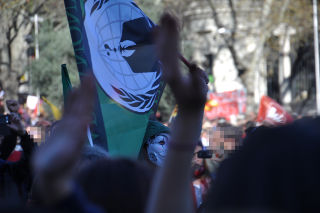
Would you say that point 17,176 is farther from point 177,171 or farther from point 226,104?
point 226,104

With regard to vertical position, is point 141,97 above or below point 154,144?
above

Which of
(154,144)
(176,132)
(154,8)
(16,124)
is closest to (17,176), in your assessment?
(16,124)

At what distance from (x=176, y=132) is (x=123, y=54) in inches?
94.7

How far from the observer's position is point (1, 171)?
4.58m

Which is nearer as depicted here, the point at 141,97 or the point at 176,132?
the point at 176,132

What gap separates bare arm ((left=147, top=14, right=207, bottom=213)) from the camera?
1.58m

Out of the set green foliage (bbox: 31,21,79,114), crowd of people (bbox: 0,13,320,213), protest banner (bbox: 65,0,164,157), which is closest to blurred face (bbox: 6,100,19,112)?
protest banner (bbox: 65,0,164,157)

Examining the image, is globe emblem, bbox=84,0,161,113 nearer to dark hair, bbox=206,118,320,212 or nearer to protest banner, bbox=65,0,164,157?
protest banner, bbox=65,0,164,157

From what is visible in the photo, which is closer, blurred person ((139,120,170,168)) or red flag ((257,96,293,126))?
blurred person ((139,120,170,168))

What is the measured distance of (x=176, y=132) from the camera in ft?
5.46

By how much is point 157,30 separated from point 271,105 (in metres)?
7.29

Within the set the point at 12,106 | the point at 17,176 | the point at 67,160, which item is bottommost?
the point at 17,176

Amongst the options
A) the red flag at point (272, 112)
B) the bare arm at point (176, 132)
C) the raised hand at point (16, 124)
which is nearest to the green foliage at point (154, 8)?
the red flag at point (272, 112)

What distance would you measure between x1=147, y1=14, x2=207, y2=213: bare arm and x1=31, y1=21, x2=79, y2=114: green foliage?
1911cm
